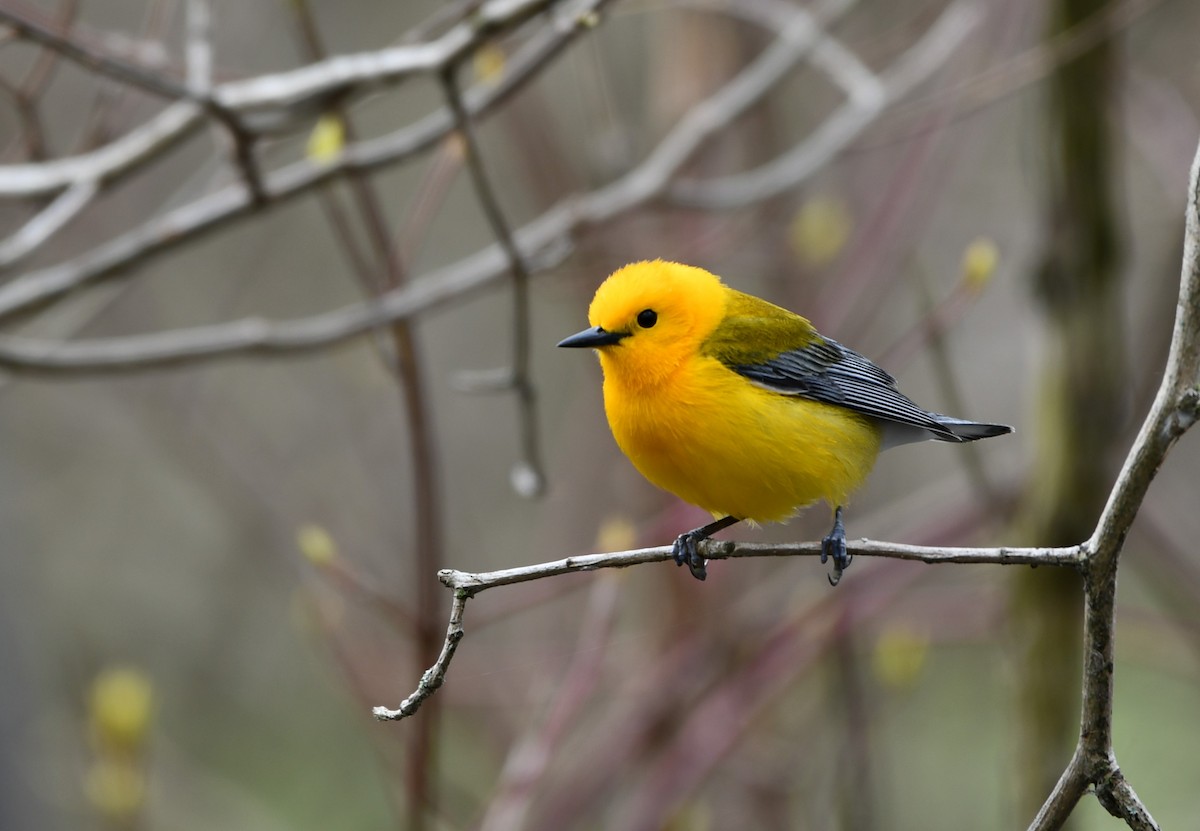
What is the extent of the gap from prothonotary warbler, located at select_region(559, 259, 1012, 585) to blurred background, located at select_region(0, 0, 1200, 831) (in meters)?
0.37

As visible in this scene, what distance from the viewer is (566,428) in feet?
23.9

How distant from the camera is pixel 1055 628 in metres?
4.59

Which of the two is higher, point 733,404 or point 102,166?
point 102,166

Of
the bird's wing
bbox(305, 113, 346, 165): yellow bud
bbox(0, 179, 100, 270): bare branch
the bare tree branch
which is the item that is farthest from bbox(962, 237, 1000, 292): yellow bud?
bbox(0, 179, 100, 270): bare branch

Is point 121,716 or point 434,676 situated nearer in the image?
point 434,676

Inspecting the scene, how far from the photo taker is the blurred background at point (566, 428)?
4.34 meters

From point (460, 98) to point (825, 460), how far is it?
4.70 ft

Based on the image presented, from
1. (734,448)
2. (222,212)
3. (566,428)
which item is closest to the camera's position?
(734,448)

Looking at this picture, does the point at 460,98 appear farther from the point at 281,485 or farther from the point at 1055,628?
the point at 281,485

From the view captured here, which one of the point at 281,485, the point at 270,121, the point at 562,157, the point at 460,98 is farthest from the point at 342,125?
the point at 281,485

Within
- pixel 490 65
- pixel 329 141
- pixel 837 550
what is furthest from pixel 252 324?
pixel 837 550

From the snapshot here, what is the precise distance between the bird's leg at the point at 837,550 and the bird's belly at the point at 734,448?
8cm

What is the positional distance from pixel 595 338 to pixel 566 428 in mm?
3785

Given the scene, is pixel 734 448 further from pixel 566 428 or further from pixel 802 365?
pixel 566 428
